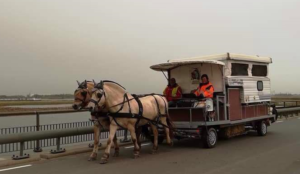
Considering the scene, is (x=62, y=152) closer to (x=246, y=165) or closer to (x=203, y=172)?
(x=203, y=172)

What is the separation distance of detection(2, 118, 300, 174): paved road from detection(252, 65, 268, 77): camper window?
3.17m

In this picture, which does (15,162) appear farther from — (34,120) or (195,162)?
(195,162)

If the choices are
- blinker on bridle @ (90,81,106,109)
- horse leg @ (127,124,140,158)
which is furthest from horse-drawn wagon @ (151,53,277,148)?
blinker on bridle @ (90,81,106,109)

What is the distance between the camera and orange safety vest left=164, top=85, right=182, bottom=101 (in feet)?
35.6

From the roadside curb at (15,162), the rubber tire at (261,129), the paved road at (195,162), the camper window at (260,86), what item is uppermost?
the camper window at (260,86)

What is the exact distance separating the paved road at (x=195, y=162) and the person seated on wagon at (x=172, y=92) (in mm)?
1690

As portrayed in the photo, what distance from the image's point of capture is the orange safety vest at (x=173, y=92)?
10859 millimetres

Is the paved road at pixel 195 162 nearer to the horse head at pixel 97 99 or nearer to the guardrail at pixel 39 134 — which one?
the guardrail at pixel 39 134

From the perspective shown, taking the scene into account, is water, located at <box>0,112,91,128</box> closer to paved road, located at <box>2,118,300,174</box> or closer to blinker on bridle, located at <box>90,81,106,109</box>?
paved road, located at <box>2,118,300,174</box>

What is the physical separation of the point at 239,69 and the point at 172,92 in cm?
260

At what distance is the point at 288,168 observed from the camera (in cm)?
678

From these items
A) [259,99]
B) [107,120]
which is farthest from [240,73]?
[107,120]

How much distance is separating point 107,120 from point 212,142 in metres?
3.54

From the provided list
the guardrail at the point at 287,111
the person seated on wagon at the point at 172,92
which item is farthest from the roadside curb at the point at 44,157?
the guardrail at the point at 287,111
